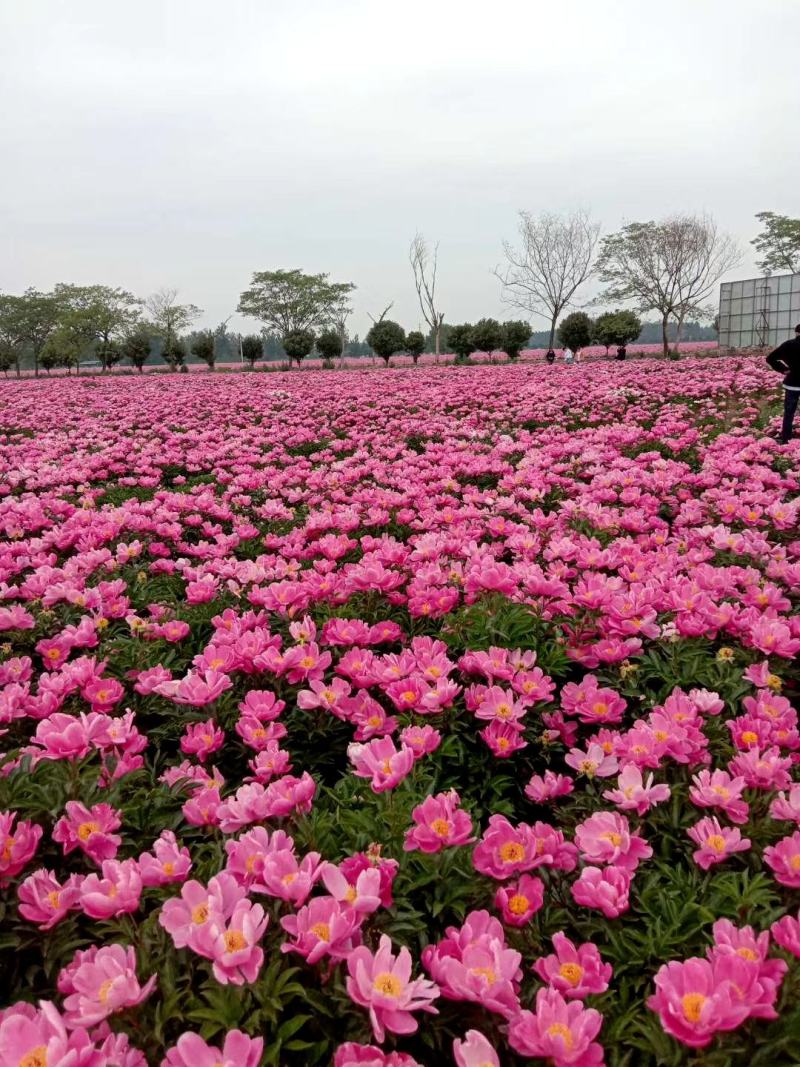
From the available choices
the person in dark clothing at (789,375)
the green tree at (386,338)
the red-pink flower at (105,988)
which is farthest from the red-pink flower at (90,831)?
the green tree at (386,338)

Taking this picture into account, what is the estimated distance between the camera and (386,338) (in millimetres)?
35250

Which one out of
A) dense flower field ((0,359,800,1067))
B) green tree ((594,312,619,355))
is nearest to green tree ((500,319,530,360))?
green tree ((594,312,619,355))

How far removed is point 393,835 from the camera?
1465 millimetres

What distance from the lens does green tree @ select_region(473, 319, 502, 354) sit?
35.5 m

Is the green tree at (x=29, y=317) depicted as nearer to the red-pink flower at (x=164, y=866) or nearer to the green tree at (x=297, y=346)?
the green tree at (x=297, y=346)

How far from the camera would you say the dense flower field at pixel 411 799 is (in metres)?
1.03

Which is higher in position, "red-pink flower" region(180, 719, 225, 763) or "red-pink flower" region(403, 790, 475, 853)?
"red-pink flower" region(403, 790, 475, 853)

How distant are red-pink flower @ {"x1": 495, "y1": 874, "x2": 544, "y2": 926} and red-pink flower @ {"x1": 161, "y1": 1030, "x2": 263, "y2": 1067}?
0.52 metres

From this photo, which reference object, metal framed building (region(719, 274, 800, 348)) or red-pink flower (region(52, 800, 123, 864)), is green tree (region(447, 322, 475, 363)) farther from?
red-pink flower (region(52, 800, 123, 864))

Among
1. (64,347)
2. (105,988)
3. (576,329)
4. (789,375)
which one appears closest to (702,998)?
(105,988)

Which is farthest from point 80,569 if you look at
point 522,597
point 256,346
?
point 256,346

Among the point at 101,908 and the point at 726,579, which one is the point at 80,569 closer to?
the point at 101,908

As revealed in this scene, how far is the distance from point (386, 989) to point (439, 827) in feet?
1.11

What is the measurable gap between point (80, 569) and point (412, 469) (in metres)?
2.71
